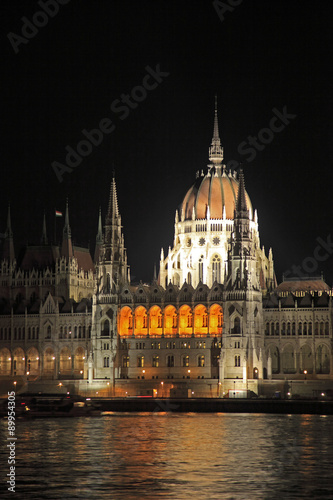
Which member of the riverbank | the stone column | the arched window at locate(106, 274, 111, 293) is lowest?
the riverbank

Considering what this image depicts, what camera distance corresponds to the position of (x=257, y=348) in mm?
148375

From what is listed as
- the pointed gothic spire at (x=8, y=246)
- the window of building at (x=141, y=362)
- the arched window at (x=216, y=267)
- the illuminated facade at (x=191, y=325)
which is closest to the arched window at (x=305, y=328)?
the illuminated facade at (x=191, y=325)

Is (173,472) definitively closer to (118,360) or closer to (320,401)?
(320,401)

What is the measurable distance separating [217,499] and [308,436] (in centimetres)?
3621

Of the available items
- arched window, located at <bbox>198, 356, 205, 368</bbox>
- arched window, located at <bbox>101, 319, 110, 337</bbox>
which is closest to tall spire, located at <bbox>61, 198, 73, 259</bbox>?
arched window, located at <bbox>101, 319, 110, 337</bbox>

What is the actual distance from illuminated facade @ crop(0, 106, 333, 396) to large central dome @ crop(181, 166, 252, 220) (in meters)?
0.21

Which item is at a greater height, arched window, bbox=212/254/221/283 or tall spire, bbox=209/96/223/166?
tall spire, bbox=209/96/223/166

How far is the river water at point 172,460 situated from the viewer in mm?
58844

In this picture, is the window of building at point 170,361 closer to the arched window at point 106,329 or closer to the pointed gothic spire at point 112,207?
the arched window at point 106,329

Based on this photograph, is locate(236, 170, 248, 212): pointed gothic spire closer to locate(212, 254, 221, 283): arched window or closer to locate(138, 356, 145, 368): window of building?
locate(212, 254, 221, 283): arched window

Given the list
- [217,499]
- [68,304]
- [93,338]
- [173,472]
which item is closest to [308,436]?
[173,472]

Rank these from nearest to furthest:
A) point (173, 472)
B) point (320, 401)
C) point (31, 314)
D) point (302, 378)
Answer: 1. point (173, 472)
2. point (320, 401)
3. point (302, 378)
4. point (31, 314)

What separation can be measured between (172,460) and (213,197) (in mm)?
105915

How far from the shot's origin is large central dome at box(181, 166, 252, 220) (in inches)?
6855
